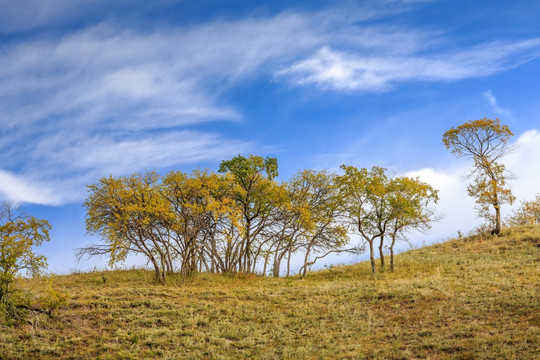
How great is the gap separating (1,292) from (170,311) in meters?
8.33

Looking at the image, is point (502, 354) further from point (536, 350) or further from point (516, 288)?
point (516, 288)

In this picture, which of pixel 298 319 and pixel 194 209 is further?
pixel 194 209

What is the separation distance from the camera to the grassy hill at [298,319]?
57.5 ft

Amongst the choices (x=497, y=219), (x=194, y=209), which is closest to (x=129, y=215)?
(x=194, y=209)

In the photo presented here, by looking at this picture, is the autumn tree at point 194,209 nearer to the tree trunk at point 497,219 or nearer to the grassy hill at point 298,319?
the grassy hill at point 298,319

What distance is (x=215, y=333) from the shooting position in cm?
2044

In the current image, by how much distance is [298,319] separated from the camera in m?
22.2

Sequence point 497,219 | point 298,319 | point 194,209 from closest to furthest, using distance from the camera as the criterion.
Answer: point 298,319 < point 194,209 < point 497,219

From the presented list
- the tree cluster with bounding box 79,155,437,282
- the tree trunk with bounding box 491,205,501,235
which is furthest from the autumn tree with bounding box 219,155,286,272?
the tree trunk with bounding box 491,205,501,235

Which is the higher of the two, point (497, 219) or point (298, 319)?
point (497, 219)

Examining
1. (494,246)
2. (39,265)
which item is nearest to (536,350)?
(39,265)

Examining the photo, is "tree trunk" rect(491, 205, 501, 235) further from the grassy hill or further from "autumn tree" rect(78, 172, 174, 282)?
"autumn tree" rect(78, 172, 174, 282)

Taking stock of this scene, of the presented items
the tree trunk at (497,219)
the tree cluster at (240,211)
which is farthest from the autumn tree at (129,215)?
the tree trunk at (497,219)

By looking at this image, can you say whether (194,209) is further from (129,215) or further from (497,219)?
(497,219)
